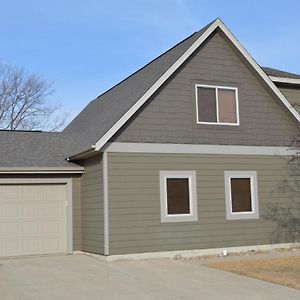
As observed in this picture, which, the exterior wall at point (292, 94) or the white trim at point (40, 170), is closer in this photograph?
the white trim at point (40, 170)

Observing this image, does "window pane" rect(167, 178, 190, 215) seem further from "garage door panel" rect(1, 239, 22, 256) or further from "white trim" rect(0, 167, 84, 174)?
"garage door panel" rect(1, 239, 22, 256)

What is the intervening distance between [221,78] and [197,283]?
24.4 feet

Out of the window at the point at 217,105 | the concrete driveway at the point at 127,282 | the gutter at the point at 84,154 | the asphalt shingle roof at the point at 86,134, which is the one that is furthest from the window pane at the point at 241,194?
the gutter at the point at 84,154

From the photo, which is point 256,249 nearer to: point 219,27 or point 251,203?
point 251,203

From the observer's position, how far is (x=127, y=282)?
1041cm

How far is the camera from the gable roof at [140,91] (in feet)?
45.7

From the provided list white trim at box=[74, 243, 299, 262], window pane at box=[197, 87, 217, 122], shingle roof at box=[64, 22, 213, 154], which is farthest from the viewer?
window pane at box=[197, 87, 217, 122]

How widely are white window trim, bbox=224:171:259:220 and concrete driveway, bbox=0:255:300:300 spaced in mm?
2713

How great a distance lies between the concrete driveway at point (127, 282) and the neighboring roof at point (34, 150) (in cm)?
303

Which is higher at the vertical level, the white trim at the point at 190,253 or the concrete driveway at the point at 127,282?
the white trim at the point at 190,253

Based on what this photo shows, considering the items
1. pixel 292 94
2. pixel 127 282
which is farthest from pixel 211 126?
pixel 127 282

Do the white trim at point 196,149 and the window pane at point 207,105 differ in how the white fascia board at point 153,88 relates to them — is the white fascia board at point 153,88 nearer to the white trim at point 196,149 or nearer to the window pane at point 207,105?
the white trim at point 196,149

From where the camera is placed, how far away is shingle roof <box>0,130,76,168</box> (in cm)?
1510

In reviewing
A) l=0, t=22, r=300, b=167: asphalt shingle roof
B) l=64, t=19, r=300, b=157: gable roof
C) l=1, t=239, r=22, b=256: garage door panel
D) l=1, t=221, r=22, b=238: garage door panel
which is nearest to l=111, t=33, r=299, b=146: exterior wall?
l=64, t=19, r=300, b=157: gable roof
